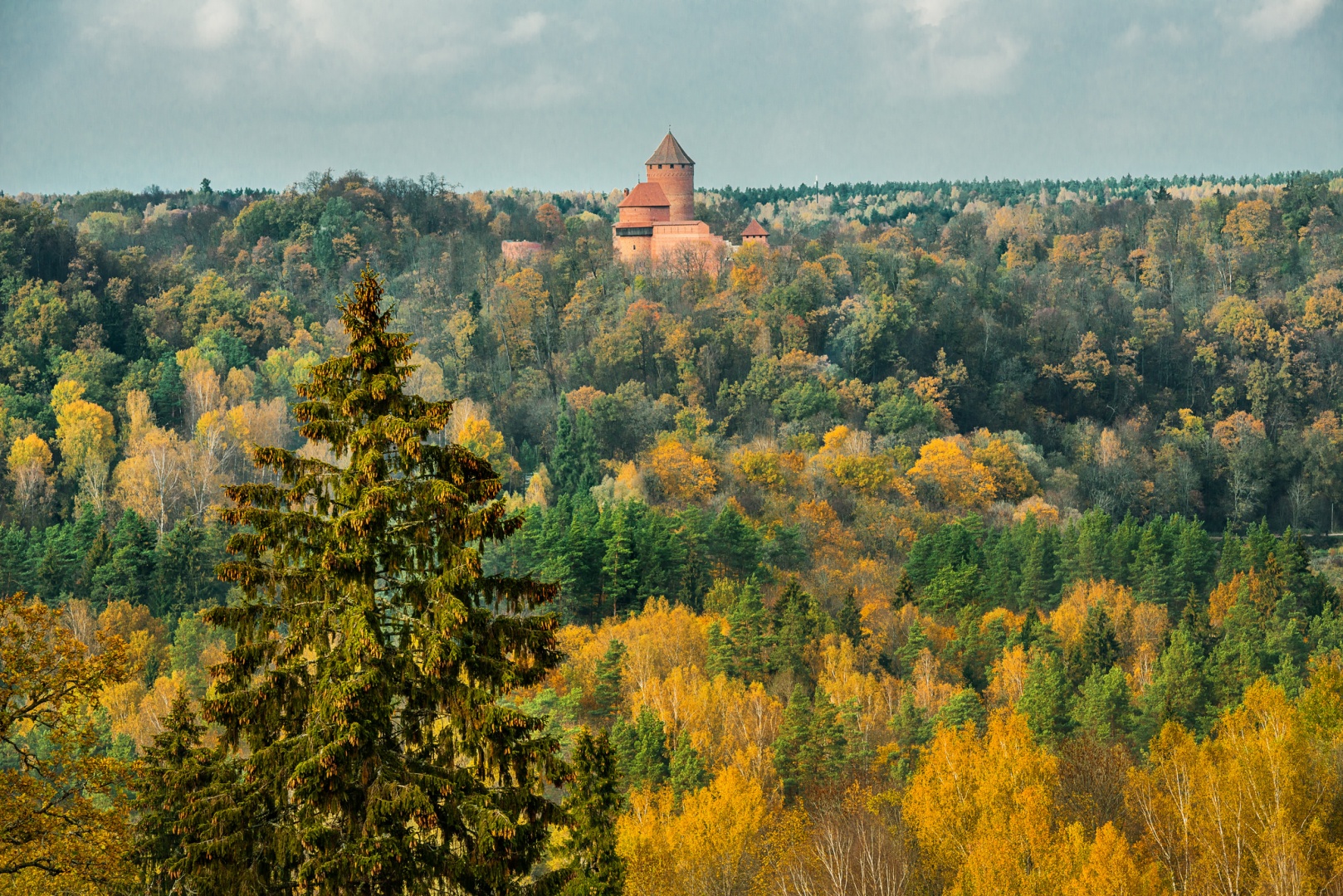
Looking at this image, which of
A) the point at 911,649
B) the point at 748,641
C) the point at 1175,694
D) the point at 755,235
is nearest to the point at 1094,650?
the point at 911,649

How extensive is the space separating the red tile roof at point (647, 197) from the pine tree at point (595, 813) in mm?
91575

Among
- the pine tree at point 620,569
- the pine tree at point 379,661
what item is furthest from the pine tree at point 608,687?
the pine tree at point 379,661

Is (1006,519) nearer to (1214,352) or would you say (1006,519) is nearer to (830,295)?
(830,295)

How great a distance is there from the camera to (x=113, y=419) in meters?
93.8

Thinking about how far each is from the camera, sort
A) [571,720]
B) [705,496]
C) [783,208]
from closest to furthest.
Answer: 1. [571,720]
2. [705,496]
3. [783,208]

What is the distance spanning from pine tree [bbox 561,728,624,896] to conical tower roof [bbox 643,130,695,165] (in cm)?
9354

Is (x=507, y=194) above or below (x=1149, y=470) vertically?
above

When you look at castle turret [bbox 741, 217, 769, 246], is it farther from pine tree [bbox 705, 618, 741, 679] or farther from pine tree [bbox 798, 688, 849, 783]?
pine tree [bbox 798, 688, 849, 783]

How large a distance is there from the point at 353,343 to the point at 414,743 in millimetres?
3488

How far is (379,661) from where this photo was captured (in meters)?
14.2

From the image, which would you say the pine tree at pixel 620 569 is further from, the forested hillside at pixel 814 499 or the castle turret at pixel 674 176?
the castle turret at pixel 674 176

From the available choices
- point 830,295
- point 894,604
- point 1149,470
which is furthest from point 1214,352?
point 894,604

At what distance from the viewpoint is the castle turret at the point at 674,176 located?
113438 mm

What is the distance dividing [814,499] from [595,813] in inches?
2506
